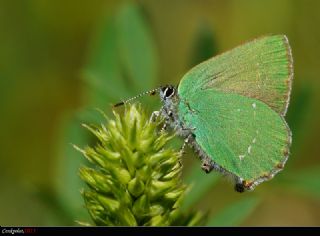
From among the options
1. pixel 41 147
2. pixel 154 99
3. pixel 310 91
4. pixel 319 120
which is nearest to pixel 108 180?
pixel 154 99

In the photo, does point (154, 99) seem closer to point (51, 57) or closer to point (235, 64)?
point (235, 64)

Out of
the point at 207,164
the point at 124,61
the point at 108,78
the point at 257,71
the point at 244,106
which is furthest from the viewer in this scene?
the point at 108,78

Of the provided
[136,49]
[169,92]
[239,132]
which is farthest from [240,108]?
[136,49]

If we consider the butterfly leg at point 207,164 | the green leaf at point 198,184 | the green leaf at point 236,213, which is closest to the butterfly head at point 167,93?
the butterfly leg at point 207,164

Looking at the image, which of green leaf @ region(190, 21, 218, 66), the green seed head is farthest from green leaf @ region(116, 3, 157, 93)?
the green seed head

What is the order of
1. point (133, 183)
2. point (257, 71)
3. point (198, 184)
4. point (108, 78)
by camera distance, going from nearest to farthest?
1. point (133, 183)
2. point (257, 71)
3. point (198, 184)
4. point (108, 78)

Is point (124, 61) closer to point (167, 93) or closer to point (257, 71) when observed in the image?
point (167, 93)
